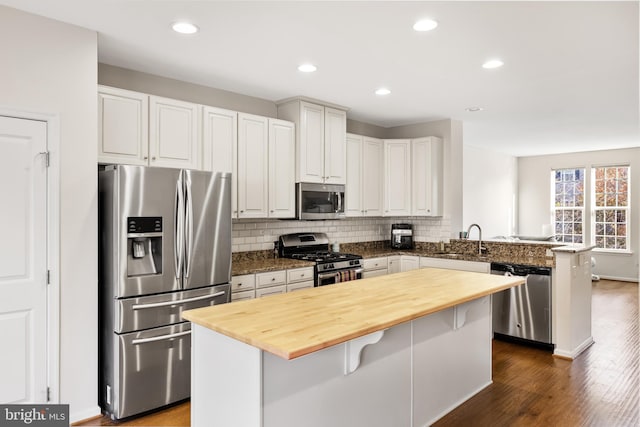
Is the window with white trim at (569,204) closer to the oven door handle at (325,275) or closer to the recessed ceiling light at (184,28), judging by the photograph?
the oven door handle at (325,275)

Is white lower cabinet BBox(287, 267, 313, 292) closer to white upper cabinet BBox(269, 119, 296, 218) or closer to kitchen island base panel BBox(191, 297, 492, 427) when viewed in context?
white upper cabinet BBox(269, 119, 296, 218)

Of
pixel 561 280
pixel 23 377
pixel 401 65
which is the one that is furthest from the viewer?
pixel 561 280

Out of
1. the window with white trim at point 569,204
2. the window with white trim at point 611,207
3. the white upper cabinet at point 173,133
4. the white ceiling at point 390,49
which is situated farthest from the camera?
the window with white trim at point 569,204

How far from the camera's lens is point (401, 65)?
352 cm

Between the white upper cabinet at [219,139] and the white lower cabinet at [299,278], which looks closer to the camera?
the white upper cabinet at [219,139]

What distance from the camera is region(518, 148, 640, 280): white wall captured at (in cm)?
823

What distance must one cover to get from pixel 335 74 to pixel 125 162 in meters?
1.91

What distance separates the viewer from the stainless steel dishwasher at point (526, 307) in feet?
14.1

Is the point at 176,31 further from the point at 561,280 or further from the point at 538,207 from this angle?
the point at 538,207

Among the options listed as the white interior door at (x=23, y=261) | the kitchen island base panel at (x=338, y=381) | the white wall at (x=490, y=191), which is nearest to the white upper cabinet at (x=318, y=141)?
the kitchen island base panel at (x=338, y=381)

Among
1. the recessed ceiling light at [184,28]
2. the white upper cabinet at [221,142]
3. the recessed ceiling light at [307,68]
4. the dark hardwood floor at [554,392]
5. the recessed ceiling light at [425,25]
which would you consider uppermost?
the recessed ceiling light at [184,28]

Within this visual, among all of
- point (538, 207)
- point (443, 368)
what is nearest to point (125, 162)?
point (443, 368)

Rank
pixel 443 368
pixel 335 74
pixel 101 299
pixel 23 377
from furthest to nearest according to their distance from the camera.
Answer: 1. pixel 335 74
2. pixel 101 299
3. pixel 443 368
4. pixel 23 377

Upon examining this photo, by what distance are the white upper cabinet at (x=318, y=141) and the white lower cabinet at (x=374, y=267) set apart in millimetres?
1014
